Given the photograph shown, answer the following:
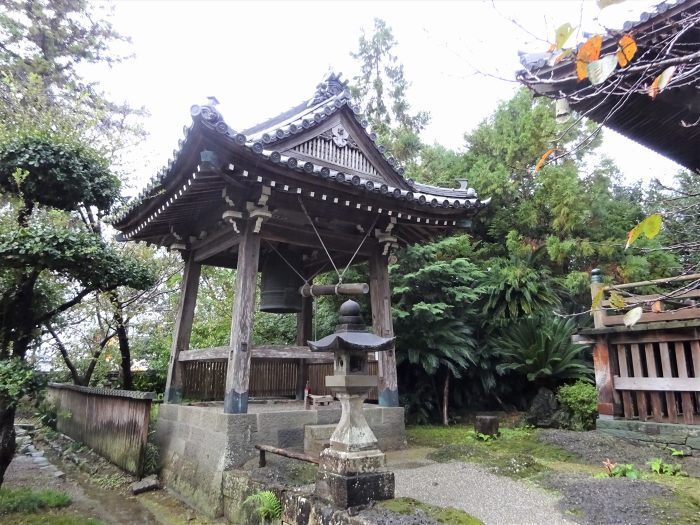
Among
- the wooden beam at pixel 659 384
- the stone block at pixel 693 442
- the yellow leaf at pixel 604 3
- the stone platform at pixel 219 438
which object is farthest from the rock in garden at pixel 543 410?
the yellow leaf at pixel 604 3

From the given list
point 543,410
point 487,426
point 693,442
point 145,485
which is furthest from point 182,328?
point 693,442

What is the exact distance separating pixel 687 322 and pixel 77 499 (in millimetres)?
9234

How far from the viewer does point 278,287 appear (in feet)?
24.4

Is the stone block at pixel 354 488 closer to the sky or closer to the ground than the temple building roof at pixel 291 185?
closer to the ground

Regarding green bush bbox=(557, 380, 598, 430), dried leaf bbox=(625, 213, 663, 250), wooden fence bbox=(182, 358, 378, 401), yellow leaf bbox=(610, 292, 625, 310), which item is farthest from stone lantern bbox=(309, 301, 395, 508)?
Result: green bush bbox=(557, 380, 598, 430)

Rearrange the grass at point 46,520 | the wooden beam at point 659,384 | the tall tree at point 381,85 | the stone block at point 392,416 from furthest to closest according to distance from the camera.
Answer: the tall tree at point 381,85
the wooden beam at point 659,384
the stone block at point 392,416
the grass at point 46,520

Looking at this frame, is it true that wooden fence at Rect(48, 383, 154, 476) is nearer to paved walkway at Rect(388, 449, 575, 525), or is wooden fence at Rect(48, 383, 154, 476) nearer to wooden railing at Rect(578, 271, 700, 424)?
paved walkway at Rect(388, 449, 575, 525)

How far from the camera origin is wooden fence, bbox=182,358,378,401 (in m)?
7.56

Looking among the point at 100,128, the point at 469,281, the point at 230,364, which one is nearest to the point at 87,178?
the point at 230,364

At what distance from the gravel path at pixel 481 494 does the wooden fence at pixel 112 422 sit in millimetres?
4198

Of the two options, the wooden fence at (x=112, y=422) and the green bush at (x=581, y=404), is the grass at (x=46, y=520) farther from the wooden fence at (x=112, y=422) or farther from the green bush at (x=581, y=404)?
the green bush at (x=581, y=404)

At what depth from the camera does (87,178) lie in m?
6.49

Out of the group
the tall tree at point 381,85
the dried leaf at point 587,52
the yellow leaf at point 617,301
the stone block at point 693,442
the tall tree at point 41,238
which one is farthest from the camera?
the tall tree at point 381,85

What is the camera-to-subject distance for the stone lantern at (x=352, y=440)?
144 inches
